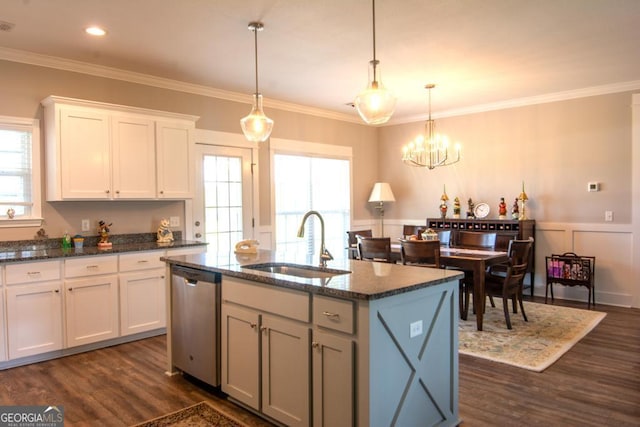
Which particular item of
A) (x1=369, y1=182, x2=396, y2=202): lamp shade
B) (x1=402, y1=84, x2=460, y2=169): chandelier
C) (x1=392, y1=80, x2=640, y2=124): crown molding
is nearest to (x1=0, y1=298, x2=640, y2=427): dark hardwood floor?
(x1=392, y1=80, x2=640, y2=124): crown molding

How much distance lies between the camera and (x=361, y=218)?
289 inches

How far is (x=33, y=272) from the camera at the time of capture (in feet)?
11.9

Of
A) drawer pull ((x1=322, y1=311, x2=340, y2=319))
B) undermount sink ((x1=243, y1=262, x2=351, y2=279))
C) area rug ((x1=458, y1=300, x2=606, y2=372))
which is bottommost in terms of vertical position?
area rug ((x1=458, y1=300, x2=606, y2=372))

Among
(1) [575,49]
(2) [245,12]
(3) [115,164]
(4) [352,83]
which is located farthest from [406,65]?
(3) [115,164]

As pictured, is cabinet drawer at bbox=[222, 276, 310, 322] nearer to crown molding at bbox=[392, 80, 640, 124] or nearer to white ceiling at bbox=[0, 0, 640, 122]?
white ceiling at bbox=[0, 0, 640, 122]

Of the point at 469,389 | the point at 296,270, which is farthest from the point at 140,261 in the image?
the point at 469,389

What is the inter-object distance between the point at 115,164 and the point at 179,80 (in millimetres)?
1286

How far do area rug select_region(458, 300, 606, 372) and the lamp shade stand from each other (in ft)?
7.96

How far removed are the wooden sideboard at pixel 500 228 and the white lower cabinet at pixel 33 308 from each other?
4585 millimetres

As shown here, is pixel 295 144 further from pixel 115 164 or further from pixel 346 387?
pixel 346 387

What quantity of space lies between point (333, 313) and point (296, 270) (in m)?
0.91

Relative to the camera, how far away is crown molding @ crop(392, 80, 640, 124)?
→ 210 inches

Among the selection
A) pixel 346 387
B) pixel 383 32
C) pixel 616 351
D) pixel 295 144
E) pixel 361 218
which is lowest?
pixel 616 351

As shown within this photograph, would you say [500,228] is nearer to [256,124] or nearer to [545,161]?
[545,161]
